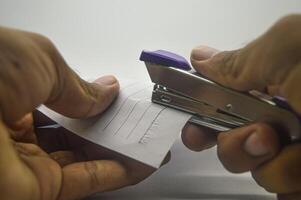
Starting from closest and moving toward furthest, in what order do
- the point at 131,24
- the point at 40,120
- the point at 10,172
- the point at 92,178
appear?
the point at 10,172, the point at 92,178, the point at 40,120, the point at 131,24

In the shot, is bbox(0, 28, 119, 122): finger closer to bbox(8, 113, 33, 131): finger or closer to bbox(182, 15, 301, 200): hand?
bbox(8, 113, 33, 131): finger

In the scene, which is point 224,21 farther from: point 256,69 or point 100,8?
point 256,69

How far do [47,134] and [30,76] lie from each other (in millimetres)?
195

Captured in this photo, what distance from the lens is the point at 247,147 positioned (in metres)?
0.39

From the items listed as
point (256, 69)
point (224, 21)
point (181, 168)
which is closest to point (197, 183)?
point (181, 168)

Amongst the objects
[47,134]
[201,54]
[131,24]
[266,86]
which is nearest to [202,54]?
[201,54]

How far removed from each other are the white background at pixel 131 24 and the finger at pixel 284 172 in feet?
1.09

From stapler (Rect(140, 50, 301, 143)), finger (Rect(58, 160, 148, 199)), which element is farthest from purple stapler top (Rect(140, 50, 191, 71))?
finger (Rect(58, 160, 148, 199))

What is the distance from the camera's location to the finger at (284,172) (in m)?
0.38

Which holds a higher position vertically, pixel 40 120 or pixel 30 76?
pixel 30 76

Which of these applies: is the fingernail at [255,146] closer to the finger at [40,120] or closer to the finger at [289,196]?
the finger at [289,196]

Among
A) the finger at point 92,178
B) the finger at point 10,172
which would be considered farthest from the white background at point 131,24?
the finger at point 10,172

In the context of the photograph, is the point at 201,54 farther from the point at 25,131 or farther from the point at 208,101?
the point at 25,131

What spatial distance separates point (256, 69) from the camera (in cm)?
36
